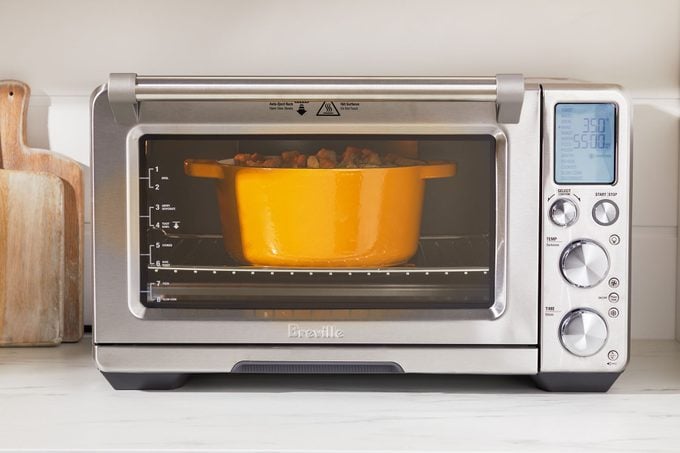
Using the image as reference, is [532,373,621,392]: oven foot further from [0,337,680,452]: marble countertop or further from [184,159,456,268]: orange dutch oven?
[184,159,456,268]: orange dutch oven

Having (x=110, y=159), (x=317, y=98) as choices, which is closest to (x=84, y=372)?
(x=110, y=159)

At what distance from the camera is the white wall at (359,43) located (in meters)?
1.40

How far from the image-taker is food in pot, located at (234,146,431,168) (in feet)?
3.51

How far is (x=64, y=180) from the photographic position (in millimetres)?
1373

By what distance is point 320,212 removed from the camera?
3.51 feet

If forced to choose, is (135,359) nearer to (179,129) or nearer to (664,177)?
(179,129)

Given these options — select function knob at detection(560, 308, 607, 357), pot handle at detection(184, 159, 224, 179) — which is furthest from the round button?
pot handle at detection(184, 159, 224, 179)

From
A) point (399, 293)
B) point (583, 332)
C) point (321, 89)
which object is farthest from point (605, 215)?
point (321, 89)

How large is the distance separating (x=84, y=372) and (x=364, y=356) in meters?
0.39

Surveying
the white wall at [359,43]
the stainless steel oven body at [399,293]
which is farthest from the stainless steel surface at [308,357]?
the white wall at [359,43]

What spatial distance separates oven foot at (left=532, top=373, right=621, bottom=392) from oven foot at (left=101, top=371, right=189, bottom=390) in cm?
43

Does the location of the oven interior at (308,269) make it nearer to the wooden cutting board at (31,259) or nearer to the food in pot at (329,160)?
the food in pot at (329,160)

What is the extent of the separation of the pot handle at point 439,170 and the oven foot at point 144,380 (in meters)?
0.38

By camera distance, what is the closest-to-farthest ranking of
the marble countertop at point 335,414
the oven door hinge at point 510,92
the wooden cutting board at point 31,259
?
the marble countertop at point 335,414 → the oven door hinge at point 510,92 → the wooden cutting board at point 31,259
